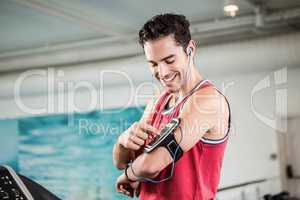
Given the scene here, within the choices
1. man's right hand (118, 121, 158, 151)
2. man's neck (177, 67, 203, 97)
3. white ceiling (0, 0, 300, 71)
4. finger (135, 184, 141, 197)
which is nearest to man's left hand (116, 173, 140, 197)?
finger (135, 184, 141, 197)

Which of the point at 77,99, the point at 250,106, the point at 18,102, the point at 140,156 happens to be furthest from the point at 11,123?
the point at 250,106

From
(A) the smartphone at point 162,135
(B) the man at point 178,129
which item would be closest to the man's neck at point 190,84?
(B) the man at point 178,129

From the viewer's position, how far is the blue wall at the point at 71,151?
1103mm

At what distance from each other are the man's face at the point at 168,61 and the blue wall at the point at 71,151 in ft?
0.49

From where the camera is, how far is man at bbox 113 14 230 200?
2.96ft

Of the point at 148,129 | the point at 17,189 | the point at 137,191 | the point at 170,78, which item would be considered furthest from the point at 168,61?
the point at 17,189

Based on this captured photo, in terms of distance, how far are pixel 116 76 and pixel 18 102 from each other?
0.26 meters

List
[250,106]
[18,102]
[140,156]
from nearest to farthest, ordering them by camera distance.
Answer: [140,156] < [18,102] < [250,106]

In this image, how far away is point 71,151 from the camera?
1137mm

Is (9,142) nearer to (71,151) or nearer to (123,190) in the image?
(71,151)

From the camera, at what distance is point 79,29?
3.79 feet

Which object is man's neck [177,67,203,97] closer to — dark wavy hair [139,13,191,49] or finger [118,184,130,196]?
dark wavy hair [139,13,191,49]

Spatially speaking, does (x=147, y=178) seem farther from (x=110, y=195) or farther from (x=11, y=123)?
(x=11, y=123)

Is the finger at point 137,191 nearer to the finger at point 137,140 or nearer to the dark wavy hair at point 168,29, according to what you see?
the finger at point 137,140
